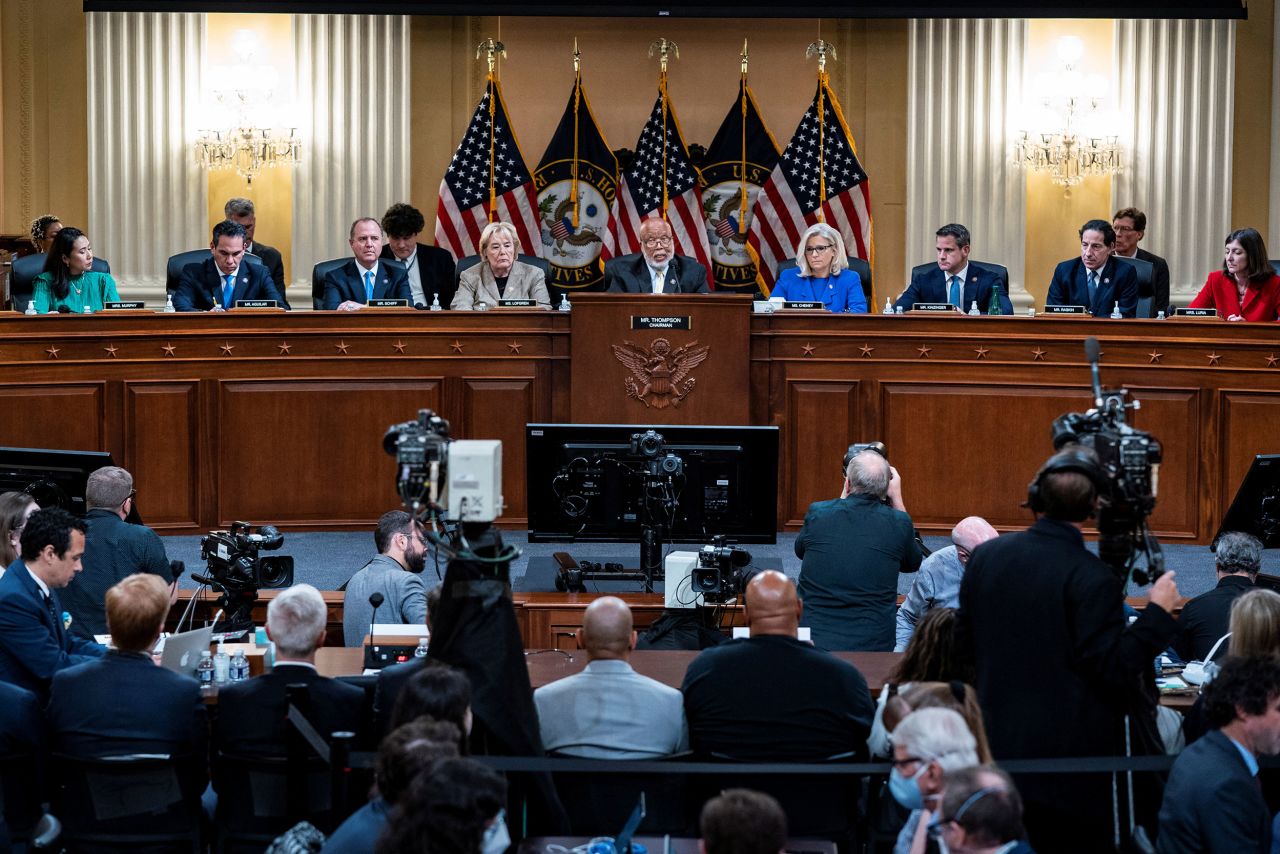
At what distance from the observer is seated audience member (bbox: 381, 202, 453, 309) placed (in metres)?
11.6

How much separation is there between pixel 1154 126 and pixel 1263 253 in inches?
127

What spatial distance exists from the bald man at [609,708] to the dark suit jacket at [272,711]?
1.93ft

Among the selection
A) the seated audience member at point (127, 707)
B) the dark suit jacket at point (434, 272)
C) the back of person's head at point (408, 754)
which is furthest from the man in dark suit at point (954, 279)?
the back of person's head at point (408, 754)

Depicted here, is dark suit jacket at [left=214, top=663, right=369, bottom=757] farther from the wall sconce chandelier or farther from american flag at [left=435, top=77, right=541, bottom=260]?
the wall sconce chandelier

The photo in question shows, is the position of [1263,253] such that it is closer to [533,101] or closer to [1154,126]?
[1154,126]

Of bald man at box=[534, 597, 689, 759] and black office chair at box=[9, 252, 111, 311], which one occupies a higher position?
black office chair at box=[9, 252, 111, 311]

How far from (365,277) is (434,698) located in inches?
275

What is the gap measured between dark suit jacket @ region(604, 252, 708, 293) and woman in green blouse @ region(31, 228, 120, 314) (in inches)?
123

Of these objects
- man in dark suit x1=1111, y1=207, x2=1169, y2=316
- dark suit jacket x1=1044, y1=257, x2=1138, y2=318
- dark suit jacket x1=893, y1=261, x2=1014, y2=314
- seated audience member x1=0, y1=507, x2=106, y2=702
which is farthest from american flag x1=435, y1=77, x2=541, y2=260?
seated audience member x1=0, y1=507, x2=106, y2=702

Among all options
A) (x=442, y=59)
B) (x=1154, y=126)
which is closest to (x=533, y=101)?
(x=442, y=59)

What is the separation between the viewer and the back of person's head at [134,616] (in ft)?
17.5

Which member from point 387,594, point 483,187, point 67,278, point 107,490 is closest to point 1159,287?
point 483,187

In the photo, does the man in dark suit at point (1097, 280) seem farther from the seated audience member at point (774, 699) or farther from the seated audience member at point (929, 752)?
the seated audience member at point (929, 752)

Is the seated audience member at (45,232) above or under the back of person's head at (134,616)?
above
